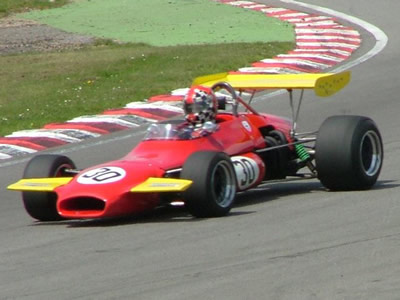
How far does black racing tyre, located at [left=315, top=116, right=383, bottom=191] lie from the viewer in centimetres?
912

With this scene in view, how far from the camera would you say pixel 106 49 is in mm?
20375

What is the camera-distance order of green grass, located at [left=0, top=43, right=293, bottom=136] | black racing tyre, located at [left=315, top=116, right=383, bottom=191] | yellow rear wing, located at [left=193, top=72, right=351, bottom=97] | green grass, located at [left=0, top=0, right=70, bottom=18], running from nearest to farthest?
black racing tyre, located at [left=315, top=116, right=383, bottom=191] → yellow rear wing, located at [left=193, top=72, right=351, bottom=97] → green grass, located at [left=0, top=43, right=293, bottom=136] → green grass, located at [left=0, top=0, right=70, bottom=18]

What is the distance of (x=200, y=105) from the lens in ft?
29.9

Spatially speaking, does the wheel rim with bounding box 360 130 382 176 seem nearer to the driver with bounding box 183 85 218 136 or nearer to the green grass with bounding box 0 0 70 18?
the driver with bounding box 183 85 218 136

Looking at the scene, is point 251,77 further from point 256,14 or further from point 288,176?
point 256,14

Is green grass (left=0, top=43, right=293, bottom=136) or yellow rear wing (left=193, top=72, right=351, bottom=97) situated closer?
yellow rear wing (left=193, top=72, right=351, bottom=97)

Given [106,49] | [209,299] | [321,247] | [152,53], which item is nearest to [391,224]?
[321,247]

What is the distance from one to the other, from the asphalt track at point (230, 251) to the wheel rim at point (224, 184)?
0.46ft

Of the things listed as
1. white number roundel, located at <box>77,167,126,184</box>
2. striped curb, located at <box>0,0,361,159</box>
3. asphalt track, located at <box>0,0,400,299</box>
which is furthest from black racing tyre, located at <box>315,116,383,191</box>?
striped curb, located at <box>0,0,361,159</box>

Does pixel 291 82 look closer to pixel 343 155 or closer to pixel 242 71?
pixel 343 155

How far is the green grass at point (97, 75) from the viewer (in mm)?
15352

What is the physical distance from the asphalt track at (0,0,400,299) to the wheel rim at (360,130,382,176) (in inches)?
7.1

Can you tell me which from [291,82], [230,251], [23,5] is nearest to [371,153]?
[291,82]

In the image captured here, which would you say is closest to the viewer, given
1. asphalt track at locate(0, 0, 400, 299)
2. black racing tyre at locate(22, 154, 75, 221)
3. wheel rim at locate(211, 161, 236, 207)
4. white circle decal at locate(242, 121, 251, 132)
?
asphalt track at locate(0, 0, 400, 299)
